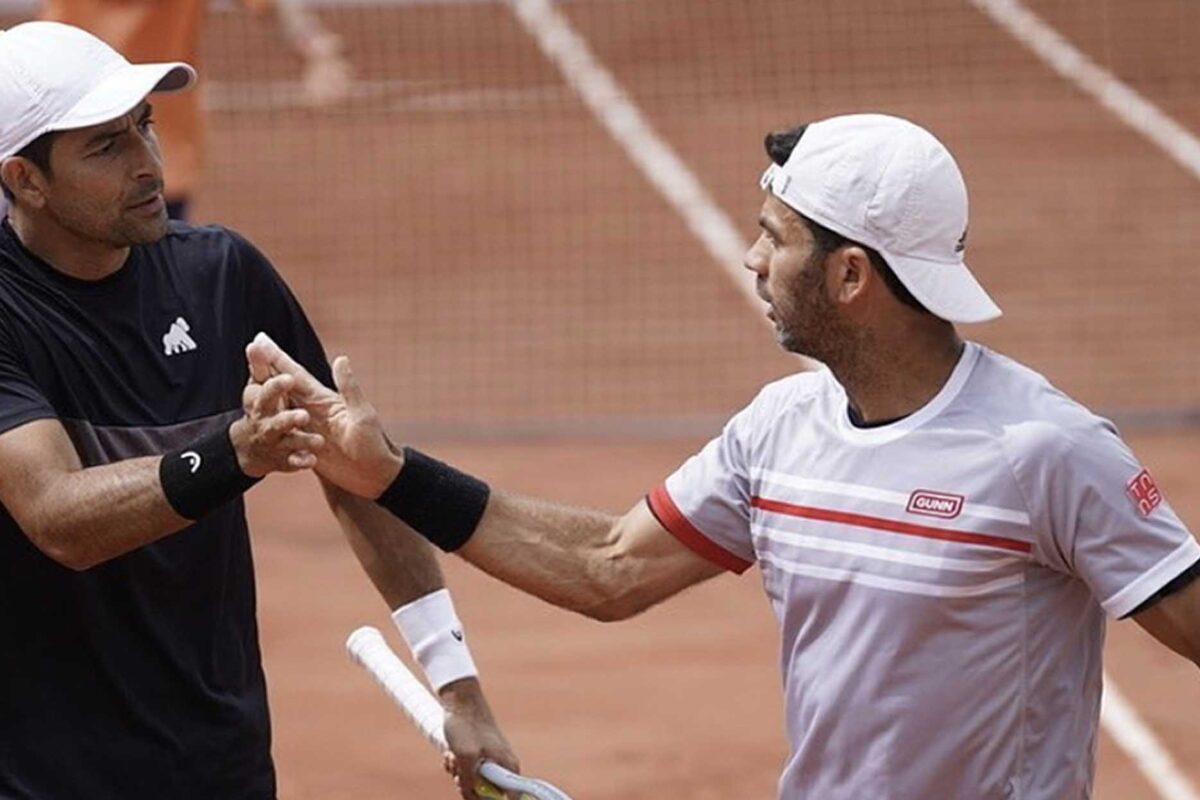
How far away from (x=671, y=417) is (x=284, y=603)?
136 inches

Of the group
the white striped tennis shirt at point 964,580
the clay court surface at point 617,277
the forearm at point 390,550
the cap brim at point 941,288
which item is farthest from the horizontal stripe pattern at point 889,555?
the clay court surface at point 617,277

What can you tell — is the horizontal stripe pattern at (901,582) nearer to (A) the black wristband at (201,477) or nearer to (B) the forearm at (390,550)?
(A) the black wristband at (201,477)

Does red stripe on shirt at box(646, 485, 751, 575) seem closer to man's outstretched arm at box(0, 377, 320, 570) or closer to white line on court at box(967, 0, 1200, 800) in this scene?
man's outstretched arm at box(0, 377, 320, 570)

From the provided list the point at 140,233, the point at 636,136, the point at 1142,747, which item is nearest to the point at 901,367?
the point at 140,233

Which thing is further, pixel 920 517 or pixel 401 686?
pixel 401 686

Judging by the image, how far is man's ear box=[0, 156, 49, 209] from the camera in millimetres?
5484

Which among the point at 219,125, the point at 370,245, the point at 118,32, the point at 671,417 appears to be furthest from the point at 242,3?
the point at 219,125

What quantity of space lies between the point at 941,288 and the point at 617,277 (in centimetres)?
1152

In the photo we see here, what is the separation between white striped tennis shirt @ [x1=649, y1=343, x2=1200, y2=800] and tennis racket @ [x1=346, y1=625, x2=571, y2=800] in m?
0.74

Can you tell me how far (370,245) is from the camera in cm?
1727

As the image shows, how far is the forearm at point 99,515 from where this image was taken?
5047mm

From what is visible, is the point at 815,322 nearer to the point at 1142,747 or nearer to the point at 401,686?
the point at 401,686

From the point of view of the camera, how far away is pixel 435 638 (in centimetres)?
588

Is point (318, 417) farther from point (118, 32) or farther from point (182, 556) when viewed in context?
point (118, 32)
